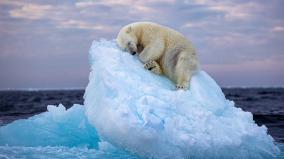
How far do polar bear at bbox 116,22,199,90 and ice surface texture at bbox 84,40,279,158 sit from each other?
25 cm

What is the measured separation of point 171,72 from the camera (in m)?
10.2

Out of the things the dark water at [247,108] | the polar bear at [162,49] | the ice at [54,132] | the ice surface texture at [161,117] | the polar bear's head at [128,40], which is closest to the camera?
the ice surface texture at [161,117]

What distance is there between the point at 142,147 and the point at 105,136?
789mm

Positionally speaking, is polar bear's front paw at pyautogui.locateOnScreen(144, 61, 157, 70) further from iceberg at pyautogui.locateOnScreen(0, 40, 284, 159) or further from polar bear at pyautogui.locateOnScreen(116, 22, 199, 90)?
iceberg at pyautogui.locateOnScreen(0, 40, 284, 159)

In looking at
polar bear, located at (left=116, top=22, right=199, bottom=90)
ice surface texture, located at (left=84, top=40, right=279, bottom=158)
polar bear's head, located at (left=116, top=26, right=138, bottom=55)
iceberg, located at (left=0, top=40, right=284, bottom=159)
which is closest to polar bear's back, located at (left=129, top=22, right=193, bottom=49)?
polar bear, located at (left=116, top=22, right=199, bottom=90)

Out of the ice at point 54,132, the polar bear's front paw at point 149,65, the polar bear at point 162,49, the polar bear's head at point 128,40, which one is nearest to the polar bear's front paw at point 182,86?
the polar bear at point 162,49

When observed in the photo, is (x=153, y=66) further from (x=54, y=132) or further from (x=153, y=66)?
(x=54, y=132)

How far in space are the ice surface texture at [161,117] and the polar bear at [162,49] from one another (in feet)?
0.82

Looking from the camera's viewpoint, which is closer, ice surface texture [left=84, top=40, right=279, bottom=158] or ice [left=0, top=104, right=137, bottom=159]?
ice surface texture [left=84, top=40, right=279, bottom=158]

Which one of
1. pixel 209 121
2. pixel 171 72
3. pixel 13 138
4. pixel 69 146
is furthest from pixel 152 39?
pixel 13 138

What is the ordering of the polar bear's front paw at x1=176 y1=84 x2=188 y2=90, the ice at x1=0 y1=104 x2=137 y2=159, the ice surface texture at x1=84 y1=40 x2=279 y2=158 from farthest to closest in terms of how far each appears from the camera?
the ice at x1=0 y1=104 x2=137 y2=159, the polar bear's front paw at x1=176 y1=84 x2=188 y2=90, the ice surface texture at x1=84 y1=40 x2=279 y2=158

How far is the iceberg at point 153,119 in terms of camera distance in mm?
8547

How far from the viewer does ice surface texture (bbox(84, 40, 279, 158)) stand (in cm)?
854

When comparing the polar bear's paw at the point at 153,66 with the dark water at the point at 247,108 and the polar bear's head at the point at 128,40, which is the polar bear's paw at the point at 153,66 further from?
the dark water at the point at 247,108
